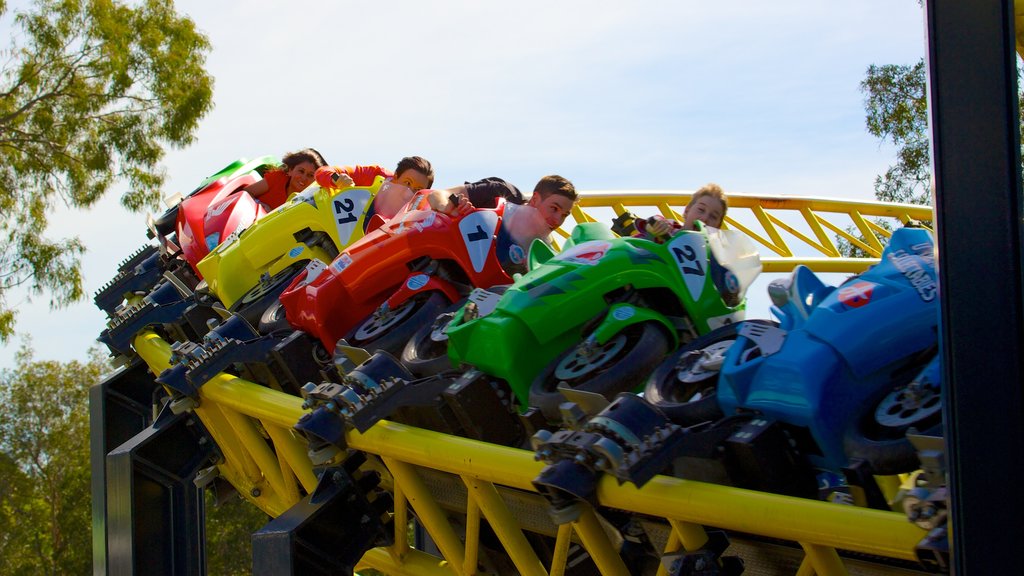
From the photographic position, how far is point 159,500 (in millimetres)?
5352

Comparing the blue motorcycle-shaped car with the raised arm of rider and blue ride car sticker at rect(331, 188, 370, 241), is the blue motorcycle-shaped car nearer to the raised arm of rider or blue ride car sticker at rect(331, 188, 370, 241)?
the raised arm of rider

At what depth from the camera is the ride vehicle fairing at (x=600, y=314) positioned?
11.3ft

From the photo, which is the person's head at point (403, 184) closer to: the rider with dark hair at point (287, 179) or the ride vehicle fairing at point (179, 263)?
the ride vehicle fairing at point (179, 263)

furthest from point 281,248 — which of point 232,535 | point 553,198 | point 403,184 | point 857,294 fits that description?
point 232,535

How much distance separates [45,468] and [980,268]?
19.6m

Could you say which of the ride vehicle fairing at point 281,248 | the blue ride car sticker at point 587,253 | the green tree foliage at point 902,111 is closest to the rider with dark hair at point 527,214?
the blue ride car sticker at point 587,253

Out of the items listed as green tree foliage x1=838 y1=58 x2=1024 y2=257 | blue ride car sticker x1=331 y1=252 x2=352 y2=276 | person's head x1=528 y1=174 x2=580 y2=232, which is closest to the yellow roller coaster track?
blue ride car sticker x1=331 y1=252 x2=352 y2=276

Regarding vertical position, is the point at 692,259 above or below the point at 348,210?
below

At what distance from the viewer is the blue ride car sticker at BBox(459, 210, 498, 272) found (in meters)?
4.41

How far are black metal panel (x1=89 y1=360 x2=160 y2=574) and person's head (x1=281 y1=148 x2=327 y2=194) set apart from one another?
4.01 ft

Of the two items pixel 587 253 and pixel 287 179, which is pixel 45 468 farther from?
pixel 587 253

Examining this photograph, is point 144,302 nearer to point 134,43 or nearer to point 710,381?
point 710,381

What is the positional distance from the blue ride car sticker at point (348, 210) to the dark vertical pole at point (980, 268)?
4025mm

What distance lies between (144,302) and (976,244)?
502 cm
